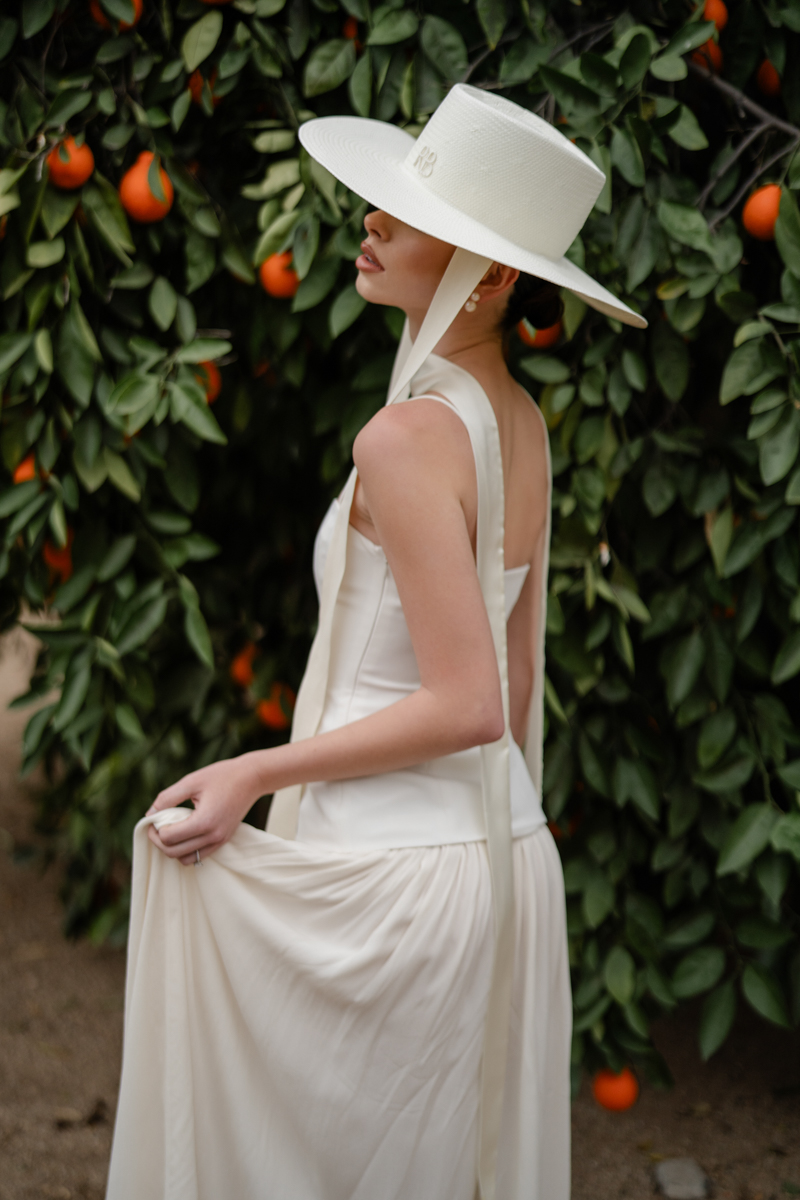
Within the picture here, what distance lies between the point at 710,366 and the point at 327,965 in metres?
1.29

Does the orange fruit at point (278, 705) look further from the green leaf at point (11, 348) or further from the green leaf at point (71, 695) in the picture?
the green leaf at point (11, 348)

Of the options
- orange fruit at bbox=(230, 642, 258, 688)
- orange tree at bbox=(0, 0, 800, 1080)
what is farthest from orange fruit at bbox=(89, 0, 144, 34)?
orange fruit at bbox=(230, 642, 258, 688)

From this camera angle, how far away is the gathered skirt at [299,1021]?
1.12 meters

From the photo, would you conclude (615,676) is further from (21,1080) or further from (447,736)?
(21,1080)

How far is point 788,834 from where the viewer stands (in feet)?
5.40

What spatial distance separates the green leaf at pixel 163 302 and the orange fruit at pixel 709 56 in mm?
905

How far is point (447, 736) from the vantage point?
3.48ft

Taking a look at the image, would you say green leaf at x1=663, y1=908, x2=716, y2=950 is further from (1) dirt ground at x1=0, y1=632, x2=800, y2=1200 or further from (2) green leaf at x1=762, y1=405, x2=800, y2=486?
(2) green leaf at x1=762, y1=405, x2=800, y2=486

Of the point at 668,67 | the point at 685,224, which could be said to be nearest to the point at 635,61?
→ the point at 668,67

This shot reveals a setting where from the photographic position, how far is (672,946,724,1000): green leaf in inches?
71.8

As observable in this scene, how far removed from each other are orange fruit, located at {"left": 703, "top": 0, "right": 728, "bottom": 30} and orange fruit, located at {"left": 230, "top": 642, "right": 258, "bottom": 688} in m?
1.35

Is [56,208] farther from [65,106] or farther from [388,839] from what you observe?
[388,839]

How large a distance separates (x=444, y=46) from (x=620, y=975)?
60.4 inches

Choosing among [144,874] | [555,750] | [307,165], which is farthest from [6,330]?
[555,750]
